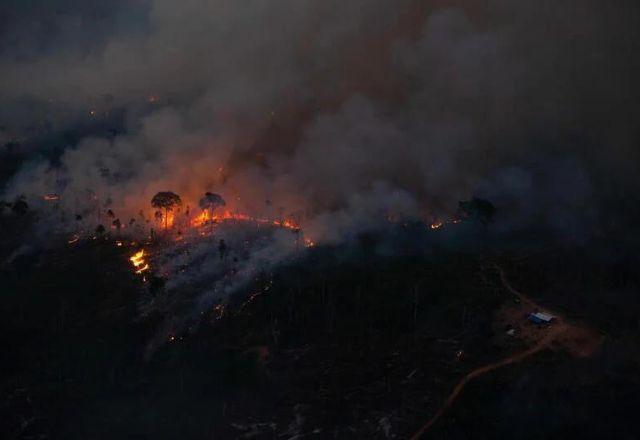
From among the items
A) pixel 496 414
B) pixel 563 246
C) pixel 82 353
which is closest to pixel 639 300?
pixel 563 246

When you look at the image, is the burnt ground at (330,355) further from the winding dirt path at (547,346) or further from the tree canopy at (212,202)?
the tree canopy at (212,202)

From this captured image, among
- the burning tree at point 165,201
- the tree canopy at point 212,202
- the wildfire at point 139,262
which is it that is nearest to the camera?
the wildfire at point 139,262

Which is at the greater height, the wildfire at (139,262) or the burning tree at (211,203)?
the burning tree at (211,203)

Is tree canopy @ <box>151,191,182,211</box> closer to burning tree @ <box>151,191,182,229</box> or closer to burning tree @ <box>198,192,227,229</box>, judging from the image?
burning tree @ <box>151,191,182,229</box>

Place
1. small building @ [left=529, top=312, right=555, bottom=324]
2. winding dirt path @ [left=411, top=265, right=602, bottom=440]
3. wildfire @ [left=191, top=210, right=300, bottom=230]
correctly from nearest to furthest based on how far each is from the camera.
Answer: winding dirt path @ [left=411, top=265, right=602, bottom=440], small building @ [left=529, top=312, right=555, bottom=324], wildfire @ [left=191, top=210, right=300, bottom=230]

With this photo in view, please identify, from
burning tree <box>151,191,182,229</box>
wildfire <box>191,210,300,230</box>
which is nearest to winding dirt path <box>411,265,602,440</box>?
wildfire <box>191,210,300,230</box>

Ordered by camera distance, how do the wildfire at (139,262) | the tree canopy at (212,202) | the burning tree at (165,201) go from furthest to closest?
the tree canopy at (212,202) < the burning tree at (165,201) < the wildfire at (139,262)

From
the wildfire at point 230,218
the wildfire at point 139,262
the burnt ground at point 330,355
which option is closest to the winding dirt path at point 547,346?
the burnt ground at point 330,355
